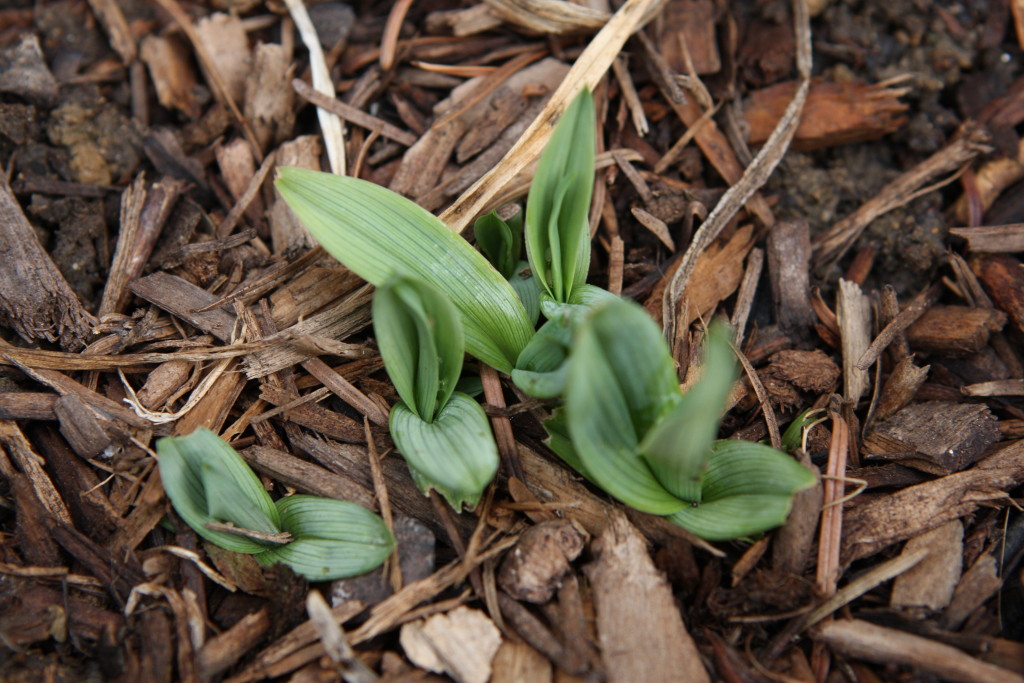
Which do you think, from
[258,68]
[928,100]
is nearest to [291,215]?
[258,68]

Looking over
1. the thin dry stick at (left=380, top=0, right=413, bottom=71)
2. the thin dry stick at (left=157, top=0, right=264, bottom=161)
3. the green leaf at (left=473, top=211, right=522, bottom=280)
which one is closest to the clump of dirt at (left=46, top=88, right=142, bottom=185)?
the thin dry stick at (left=157, top=0, right=264, bottom=161)

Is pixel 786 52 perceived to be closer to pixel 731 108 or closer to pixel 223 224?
pixel 731 108

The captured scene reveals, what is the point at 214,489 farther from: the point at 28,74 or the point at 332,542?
the point at 28,74

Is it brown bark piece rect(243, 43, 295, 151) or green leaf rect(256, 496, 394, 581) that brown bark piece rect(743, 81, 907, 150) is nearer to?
brown bark piece rect(243, 43, 295, 151)

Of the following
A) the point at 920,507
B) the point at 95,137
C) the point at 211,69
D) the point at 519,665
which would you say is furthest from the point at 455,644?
the point at 211,69

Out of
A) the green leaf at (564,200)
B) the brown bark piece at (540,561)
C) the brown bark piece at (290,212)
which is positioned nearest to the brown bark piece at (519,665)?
the brown bark piece at (540,561)
